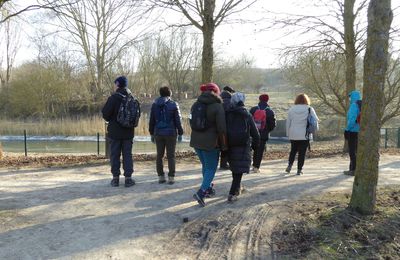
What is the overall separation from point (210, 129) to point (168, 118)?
133cm

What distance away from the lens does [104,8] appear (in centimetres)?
2759

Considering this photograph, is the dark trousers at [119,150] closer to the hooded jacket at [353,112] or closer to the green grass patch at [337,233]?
the green grass patch at [337,233]

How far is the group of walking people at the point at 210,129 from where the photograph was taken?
5.97 metres

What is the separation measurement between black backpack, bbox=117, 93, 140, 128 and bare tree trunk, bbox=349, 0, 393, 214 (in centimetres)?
360

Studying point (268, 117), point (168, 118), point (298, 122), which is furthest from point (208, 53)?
point (168, 118)

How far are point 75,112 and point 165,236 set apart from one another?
33157 mm

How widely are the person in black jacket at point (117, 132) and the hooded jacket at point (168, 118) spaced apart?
1.35 feet

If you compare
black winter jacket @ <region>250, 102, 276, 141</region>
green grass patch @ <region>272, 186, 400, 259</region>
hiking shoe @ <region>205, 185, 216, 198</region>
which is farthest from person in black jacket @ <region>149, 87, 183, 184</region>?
green grass patch @ <region>272, 186, 400, 259</region>

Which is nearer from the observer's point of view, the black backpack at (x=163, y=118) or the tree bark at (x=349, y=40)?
the black backpack at (x=163, y=118)

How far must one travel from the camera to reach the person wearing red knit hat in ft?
19.4

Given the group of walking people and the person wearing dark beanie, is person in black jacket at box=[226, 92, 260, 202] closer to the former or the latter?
the group of walking people

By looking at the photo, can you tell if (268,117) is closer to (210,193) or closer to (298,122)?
(298,122)

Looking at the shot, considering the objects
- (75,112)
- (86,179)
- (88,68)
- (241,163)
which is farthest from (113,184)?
(75,112)

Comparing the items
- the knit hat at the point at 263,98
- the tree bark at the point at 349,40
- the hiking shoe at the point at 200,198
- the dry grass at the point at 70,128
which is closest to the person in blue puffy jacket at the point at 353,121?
the knit hat at the point at 263,98
